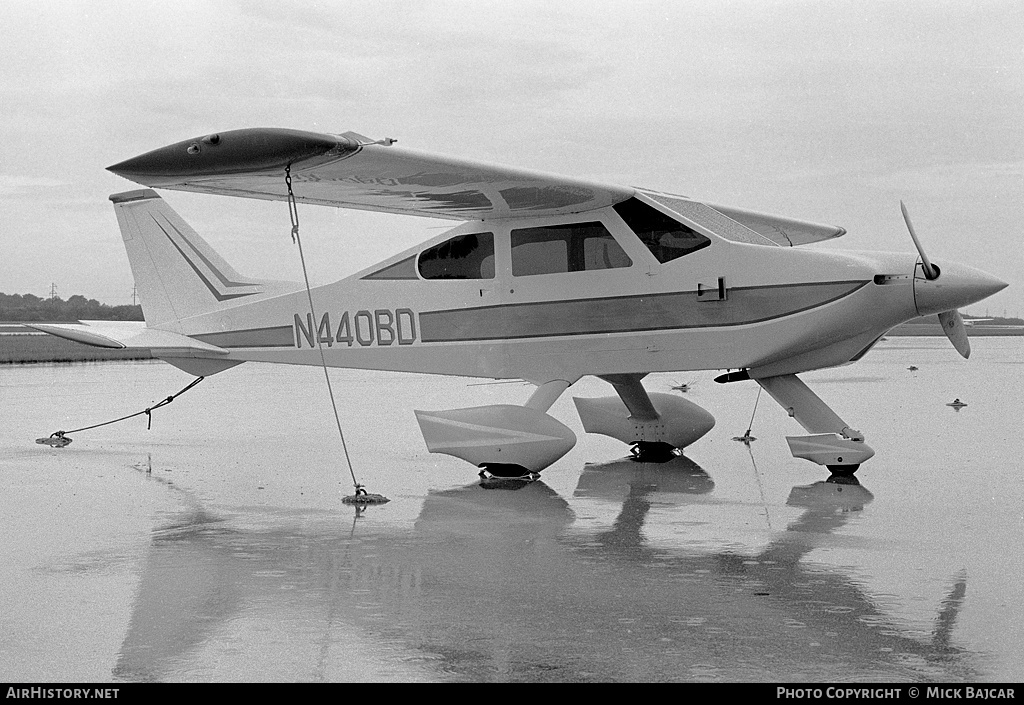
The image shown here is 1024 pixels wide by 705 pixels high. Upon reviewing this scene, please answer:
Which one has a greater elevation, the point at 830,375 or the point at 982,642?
the point at 982,642

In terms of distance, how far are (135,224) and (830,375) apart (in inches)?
807

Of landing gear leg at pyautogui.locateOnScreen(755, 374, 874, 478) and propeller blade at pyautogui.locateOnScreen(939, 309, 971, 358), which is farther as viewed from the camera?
propeller blade at pyautogui.locateOnScreen(939, 309, 971, 358)

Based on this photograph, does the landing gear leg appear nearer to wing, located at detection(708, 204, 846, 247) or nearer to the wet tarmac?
the wet tarmac

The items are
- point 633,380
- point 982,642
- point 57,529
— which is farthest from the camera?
point 633,380

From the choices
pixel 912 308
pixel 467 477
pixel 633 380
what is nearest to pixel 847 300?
pixel 912 308

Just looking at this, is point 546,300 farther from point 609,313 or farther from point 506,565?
point 506,565

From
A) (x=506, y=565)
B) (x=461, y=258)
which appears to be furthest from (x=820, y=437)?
(x=506, y=565)

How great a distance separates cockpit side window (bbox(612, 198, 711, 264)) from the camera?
883 cm

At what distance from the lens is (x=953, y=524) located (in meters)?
6.24

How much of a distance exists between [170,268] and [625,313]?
5.04 m

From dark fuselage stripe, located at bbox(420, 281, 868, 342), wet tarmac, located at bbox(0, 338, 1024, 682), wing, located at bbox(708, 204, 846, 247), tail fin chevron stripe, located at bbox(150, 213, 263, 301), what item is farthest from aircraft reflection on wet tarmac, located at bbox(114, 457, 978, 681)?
wing, located at bbox(708, 204, 846, 247)

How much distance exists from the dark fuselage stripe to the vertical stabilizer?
94.1 inches

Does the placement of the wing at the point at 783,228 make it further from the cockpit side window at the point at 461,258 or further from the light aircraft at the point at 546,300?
the cockpit side window at the point at 461,258
